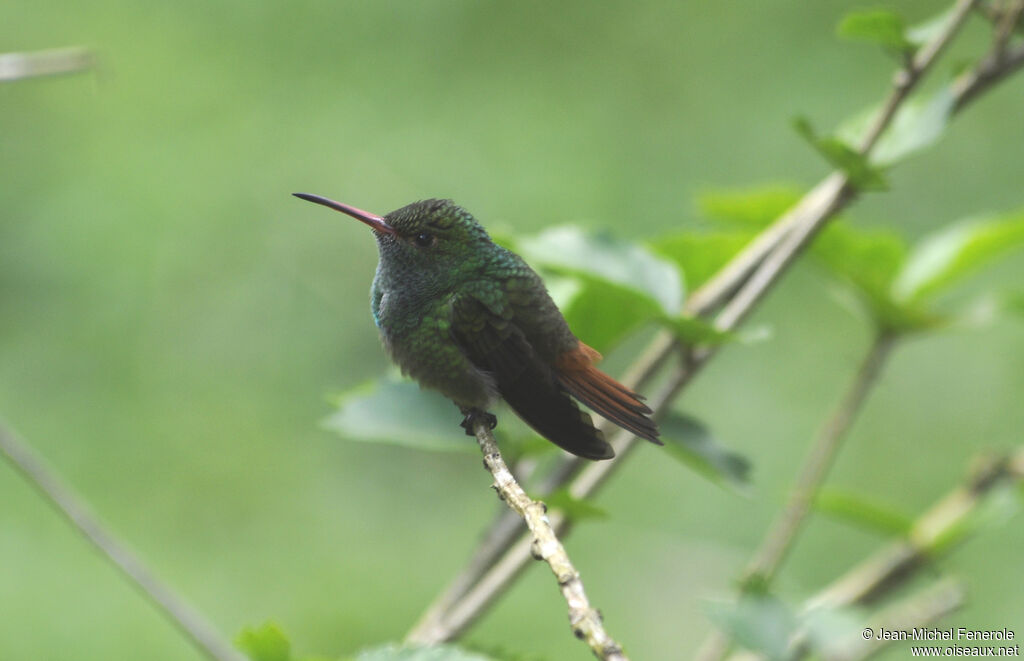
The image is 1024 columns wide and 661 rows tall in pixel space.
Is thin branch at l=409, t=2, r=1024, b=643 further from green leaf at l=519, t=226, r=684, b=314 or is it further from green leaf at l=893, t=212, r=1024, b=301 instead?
green leaf at l=893, t=212, r=1024, b=301

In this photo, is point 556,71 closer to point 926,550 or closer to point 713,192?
point 713,192

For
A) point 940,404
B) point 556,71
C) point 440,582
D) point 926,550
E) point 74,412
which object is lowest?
point 74,412

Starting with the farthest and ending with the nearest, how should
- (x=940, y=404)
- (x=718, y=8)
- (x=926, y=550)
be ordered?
(x=718, y=8) < (x=940, y=404) < (x=926, y=550)

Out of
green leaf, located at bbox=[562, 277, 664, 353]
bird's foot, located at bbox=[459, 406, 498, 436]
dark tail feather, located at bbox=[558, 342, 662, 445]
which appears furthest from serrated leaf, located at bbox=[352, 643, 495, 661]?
green leaf, located at bbox=[562, 277, 664, 353]

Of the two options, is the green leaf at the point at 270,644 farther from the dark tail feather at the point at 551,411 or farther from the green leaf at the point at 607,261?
the green leaf at the point at 607,261

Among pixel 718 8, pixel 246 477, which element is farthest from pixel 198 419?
pixel 718 8

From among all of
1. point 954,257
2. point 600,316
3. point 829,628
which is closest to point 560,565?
point 829,628
